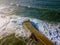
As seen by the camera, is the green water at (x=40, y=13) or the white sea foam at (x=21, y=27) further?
the green water at (x=40, y=13)

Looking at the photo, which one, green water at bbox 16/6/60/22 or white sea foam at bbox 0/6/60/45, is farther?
green water at bbox 16/6/60/22

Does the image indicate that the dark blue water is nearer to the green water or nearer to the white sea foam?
the green water

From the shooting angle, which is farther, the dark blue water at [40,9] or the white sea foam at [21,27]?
the dark blue water at [40,9]

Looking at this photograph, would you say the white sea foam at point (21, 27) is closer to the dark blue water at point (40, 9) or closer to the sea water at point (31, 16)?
the sea water at point (31, 16)

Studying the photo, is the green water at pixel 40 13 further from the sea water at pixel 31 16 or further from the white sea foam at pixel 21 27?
the white sea foam at pixel 21 27

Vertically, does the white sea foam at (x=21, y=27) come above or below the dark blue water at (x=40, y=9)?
above

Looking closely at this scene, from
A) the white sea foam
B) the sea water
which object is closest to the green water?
the sea water

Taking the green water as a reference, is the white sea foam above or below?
above

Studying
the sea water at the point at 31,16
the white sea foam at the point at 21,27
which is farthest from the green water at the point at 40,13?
the white sea foam at the point at 21,27

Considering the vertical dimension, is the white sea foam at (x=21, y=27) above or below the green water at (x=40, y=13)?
above

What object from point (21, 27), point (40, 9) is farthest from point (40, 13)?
point (21, 27)

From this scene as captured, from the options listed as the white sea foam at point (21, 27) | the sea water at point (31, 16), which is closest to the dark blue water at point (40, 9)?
the sea water at point (31, 16)

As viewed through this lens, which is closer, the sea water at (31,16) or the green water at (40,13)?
the sea water at (31,16)
